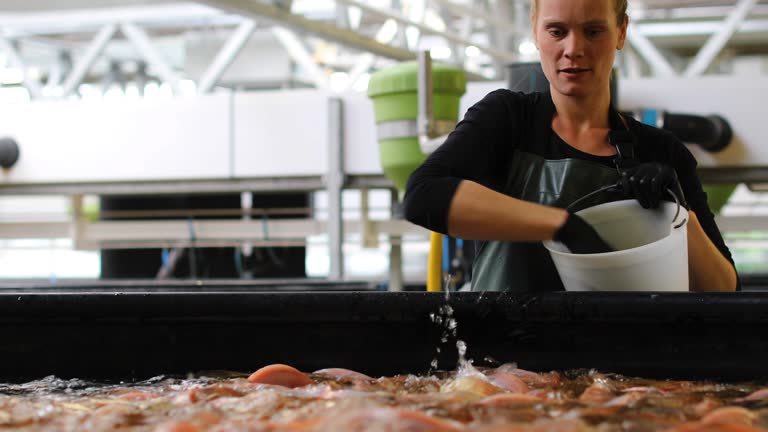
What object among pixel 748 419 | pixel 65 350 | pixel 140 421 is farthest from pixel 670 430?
pixel 65 350

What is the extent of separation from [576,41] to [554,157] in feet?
0.77

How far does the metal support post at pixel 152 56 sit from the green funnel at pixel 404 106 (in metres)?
3.63

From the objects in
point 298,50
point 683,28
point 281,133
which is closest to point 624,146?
point 281,133

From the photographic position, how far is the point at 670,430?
95cm

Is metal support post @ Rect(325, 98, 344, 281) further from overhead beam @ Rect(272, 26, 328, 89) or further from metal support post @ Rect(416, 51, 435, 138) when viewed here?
overhead beam @ Rect(272, 26, 328, 89)

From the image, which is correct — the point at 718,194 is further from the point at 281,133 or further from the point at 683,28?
the point at 683,28

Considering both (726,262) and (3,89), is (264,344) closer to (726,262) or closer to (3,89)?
(726,262)

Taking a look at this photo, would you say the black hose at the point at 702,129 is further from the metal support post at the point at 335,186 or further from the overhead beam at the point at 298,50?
the overhead beam at the point at 298,50

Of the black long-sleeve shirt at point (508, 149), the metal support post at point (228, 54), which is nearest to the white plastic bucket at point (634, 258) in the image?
the black long-sleeve shirt at point (508, 149)

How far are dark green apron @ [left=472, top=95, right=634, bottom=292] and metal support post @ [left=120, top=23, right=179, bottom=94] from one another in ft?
16.7

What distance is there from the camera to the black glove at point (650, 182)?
58.9 inches

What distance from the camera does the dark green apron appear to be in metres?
1.71

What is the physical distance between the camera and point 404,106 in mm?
3127

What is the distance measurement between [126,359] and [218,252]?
421 centimetres
